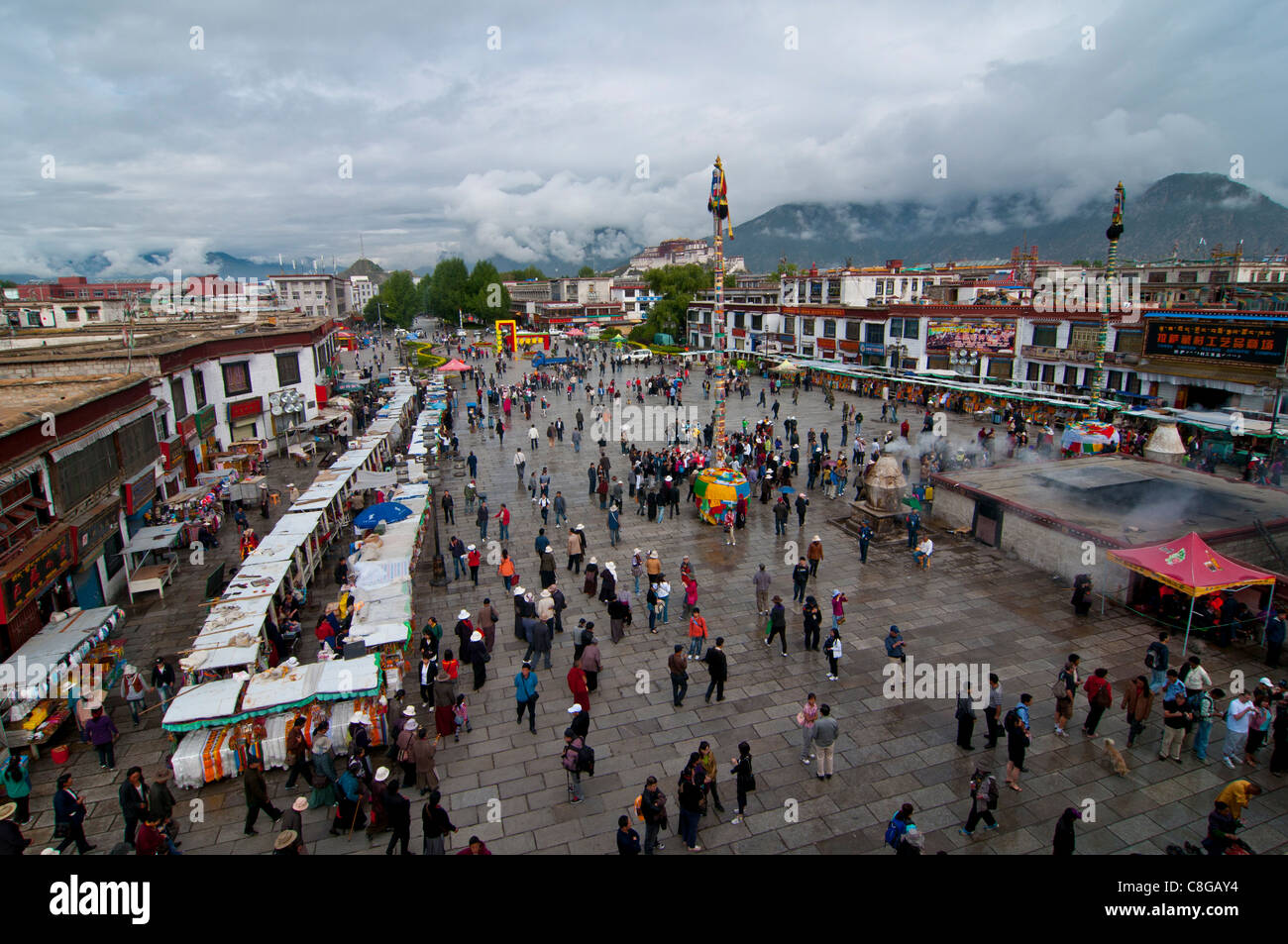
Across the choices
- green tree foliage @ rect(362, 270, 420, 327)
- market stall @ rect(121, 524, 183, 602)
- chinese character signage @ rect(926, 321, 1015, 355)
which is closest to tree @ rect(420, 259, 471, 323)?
green tree foliage @ rect(362, 270, 420, 327)

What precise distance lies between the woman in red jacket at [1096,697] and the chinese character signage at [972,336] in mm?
34882

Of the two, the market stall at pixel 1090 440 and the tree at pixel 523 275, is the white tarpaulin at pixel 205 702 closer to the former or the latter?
the market stall at pixel 1090 440

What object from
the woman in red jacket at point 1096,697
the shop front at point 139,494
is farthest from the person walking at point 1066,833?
the shop front at point 139,494

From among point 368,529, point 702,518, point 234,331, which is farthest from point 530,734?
point 234,331

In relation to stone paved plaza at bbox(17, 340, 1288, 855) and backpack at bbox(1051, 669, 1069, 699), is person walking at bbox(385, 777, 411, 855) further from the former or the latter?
backpack at bbox(1051, 669, 1069, 699)

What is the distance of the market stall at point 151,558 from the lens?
16.2 metres

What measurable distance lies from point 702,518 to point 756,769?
10.7 m

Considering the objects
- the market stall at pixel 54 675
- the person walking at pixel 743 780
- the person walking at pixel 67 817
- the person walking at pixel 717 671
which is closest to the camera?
the person walking at pixel 67 817

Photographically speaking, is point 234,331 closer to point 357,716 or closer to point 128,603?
point 128,603

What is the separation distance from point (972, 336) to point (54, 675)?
44322 mm

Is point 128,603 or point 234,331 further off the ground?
point 234,331

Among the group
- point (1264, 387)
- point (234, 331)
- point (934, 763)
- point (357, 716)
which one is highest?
point (234, 331)

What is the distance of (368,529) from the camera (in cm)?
1695
